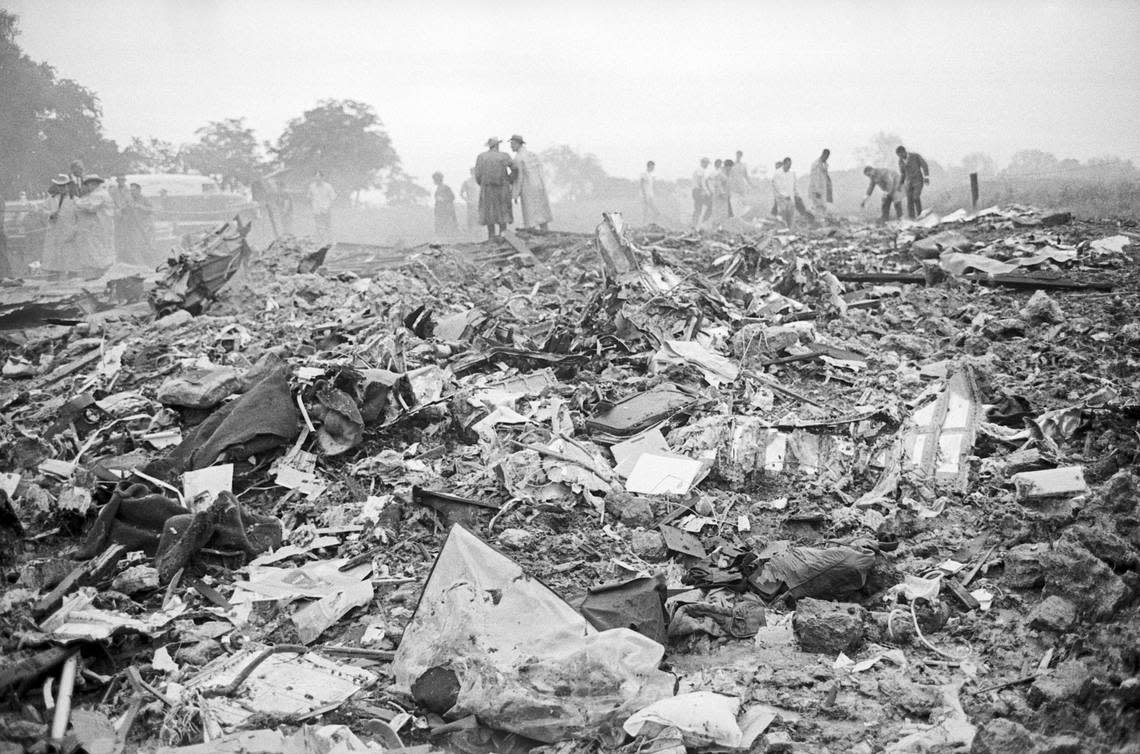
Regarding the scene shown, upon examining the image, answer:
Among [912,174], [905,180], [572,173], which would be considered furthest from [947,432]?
[572,173]

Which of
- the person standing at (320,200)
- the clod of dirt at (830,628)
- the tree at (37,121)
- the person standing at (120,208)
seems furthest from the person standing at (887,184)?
the tree at (37,121)

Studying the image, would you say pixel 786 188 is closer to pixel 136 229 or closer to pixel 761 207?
pixel 761 207

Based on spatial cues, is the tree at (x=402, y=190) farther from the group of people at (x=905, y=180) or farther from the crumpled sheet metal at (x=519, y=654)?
the crumpled sheet metal at (x=519, y=654)

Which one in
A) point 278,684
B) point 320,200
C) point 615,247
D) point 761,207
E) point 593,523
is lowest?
point 278,684

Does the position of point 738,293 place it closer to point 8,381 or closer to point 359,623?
point 359,623

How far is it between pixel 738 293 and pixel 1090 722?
673 cm

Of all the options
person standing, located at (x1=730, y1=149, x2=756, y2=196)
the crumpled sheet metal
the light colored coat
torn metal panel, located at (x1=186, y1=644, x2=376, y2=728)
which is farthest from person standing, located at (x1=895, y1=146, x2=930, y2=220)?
torn metal panel, located at (x1=186, y1=644, x2=376, y2=728)

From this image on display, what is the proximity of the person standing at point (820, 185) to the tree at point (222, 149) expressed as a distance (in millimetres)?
20348

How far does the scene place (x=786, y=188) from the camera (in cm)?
1792

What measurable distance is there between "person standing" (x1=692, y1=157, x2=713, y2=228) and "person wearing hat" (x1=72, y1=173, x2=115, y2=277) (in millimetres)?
13985

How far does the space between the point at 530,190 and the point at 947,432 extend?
10.7 metres

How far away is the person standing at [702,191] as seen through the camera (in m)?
19.7

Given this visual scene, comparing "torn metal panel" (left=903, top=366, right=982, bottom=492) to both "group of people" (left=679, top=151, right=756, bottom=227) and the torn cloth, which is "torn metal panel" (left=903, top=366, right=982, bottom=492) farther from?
"group of people" (left=679, top=151, right=756, bottom=227)

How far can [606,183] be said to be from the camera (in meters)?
31.8
